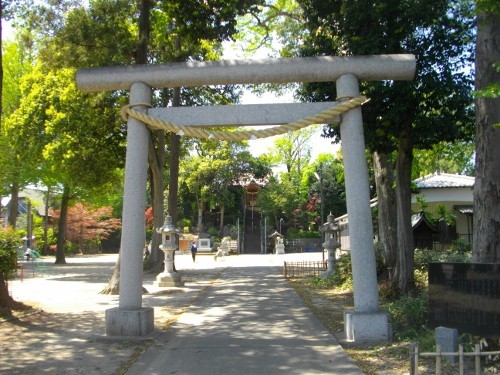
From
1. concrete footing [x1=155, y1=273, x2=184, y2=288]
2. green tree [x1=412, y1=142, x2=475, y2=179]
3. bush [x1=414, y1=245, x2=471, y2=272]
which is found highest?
green tree [x1=412, y1=142, x2=475, y2=179]

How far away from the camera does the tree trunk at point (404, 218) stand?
12.3 m

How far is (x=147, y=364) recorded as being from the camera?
6668 millimetres

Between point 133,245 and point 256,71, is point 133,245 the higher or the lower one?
the lower one

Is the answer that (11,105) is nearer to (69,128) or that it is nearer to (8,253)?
(69,128)

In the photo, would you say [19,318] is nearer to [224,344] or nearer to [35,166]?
[224,344]

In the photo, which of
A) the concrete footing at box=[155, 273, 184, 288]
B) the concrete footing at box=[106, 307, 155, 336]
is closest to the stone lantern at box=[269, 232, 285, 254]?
the concrete footing at box=[155, 273, 184, 288]

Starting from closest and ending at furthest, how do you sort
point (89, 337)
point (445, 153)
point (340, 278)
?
point (89, 337), point (340, 278), point (445, 153)

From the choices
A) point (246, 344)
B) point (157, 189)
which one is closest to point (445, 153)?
point (157, 189)

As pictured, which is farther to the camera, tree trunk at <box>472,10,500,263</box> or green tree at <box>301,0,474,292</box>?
green tree at <box>301,0,474,292</box>

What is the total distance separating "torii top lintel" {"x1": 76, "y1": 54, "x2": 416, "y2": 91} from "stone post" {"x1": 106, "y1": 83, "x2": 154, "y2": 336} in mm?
441

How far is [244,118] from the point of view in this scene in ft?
26.9

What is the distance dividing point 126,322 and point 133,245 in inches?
50.6

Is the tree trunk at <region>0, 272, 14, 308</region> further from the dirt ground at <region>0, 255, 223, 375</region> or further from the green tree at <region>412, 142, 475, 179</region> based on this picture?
the green tree at <region>412, 142, 475, 179</region>

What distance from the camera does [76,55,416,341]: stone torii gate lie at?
25.9 feet
